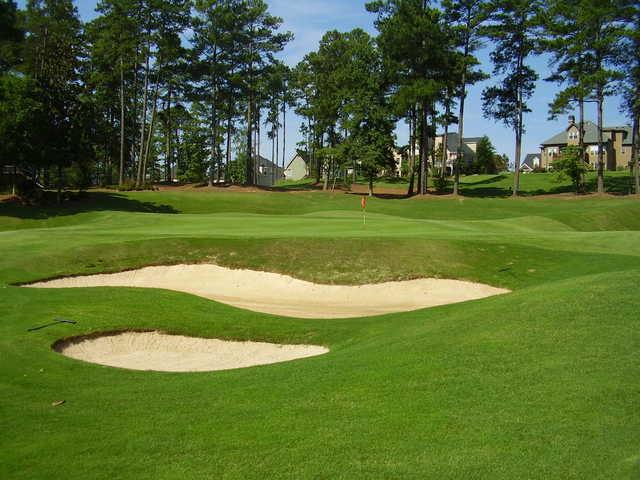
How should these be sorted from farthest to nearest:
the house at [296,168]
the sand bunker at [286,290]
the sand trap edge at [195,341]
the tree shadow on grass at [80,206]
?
the house at [296,168]
the tree shadow on grass at [80,206]
the sand bunker at [286,290]
the sand trap edge at [195,341]

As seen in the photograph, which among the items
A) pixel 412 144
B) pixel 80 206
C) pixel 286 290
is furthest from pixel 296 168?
pixel 286 290

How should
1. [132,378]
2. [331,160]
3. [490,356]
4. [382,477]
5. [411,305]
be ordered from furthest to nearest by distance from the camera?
[331,160], [411,305], [132,378], [490,356], [382,477]

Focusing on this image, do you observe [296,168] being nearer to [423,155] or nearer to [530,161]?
Answer: [530,161]

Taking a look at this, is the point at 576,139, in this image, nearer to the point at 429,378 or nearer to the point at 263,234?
the point at 263,234

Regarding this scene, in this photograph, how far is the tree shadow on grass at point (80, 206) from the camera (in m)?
40.1

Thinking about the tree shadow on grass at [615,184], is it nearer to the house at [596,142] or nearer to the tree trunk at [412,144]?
the tree trunk at [412,144]

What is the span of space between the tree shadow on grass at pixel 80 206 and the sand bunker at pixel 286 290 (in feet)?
67.5

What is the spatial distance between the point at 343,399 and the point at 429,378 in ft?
4.35

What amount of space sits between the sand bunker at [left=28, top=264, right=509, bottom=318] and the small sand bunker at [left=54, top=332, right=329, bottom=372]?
4.75 m

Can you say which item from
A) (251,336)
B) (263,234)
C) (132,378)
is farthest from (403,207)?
(132,378)

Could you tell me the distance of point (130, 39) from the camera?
60.1m

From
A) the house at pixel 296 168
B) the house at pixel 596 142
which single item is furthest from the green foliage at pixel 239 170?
the house at pixel 596 142

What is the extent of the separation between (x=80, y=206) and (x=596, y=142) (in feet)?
327

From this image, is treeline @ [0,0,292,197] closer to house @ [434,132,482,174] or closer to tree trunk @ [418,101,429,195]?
tree trunk @ [418,101,429,195]
